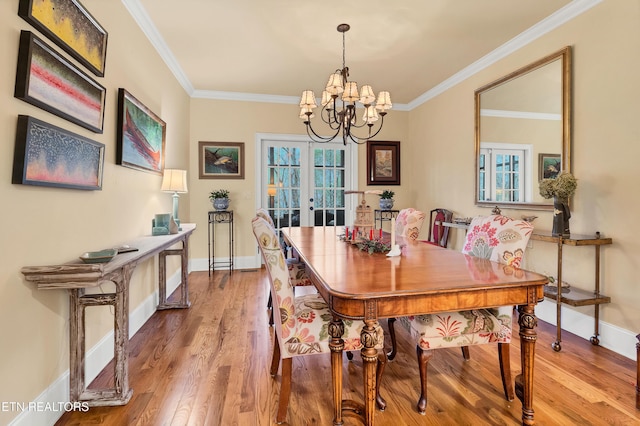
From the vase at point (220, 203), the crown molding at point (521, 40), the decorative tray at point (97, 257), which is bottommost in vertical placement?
the decorative tray at point (97, 257)

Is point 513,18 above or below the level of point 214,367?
above

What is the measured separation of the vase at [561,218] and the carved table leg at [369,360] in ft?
6.55

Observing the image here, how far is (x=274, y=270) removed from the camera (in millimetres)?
1485

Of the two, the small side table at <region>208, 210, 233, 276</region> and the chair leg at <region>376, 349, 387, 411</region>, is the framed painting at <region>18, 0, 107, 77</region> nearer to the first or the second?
the chair leg at <region>376, 349, 387, 411</region>

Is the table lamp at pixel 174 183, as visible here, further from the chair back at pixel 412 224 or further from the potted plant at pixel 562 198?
the potted plant at pixel 562 198

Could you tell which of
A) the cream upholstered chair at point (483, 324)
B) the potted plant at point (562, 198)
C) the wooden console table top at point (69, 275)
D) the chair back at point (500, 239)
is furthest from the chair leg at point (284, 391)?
the potted plant at point (562, 198)

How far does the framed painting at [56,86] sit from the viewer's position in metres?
1.38

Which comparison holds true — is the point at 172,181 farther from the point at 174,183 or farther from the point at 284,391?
the point at 284,391

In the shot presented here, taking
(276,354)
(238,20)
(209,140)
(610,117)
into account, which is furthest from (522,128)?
(209,140)

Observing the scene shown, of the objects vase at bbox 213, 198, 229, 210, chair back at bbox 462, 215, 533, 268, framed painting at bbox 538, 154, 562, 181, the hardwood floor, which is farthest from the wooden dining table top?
vase at bbox 213, 198, 229, 210

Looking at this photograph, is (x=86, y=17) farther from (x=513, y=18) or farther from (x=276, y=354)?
(x=513, y=18)

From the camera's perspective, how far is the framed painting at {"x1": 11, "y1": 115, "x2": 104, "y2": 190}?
4.50 feet

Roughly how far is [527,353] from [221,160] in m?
4.42

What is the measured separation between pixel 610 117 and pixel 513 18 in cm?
117
